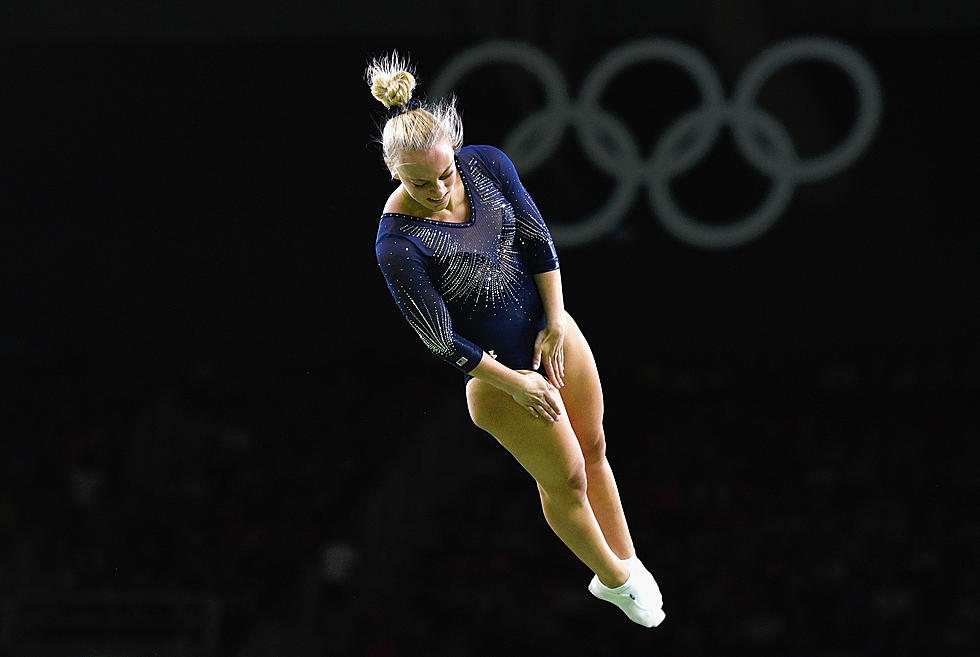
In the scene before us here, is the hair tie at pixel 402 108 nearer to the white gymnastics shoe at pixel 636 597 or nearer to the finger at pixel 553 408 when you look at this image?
the finger at pixel 553 408

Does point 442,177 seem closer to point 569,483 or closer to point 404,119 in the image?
point 404,119

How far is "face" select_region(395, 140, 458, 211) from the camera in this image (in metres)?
3.70

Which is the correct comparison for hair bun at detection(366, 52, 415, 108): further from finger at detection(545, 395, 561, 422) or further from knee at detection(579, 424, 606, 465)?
knee at detection(579, 424, 606, 465)

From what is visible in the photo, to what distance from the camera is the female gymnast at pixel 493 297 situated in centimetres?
379

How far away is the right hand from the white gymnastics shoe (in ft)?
2.45

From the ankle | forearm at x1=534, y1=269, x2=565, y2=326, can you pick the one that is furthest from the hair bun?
the ankle

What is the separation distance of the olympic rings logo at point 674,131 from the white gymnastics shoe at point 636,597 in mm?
6672

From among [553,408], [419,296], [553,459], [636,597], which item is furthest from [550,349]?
[636,597]

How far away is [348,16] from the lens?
11.5 m

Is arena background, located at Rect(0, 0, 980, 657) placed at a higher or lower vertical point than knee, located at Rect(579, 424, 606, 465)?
higher

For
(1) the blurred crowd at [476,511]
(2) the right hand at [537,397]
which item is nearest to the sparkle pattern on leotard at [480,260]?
(2) the right hand at [537,397]

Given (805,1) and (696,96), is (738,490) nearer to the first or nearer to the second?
(696,96)

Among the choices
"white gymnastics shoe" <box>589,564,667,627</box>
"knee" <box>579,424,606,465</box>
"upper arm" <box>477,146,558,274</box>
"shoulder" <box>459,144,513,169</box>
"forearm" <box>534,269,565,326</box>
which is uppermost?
"shoulder" <box>459,144,513,169</box>

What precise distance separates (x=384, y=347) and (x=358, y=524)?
1.99 meters
